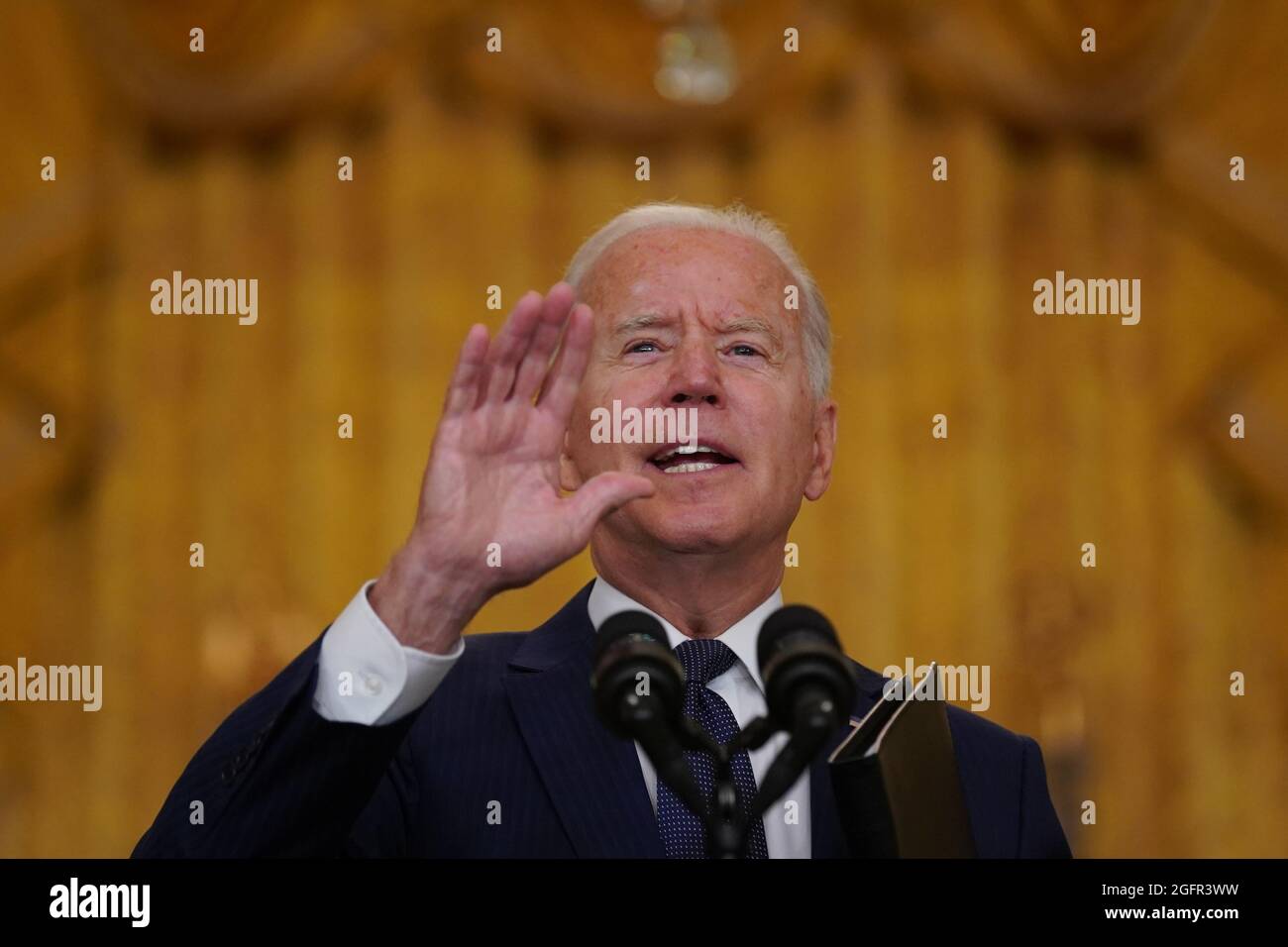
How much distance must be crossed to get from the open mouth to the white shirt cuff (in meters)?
0.51

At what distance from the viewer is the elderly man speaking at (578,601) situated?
4.67 ft

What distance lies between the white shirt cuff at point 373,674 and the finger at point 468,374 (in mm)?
189

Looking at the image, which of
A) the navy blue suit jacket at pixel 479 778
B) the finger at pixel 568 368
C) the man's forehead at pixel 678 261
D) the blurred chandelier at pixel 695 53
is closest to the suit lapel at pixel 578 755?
the navy blue suit jacket at pixel 479 778

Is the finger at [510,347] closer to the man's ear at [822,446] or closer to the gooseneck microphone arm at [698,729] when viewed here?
the gooseneck microphone arm at [698,729]

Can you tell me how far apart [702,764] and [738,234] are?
0.76 m

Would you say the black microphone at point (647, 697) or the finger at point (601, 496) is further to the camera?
the finger at point (601, 496)

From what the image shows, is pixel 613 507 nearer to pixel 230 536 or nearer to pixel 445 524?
pixel 445 524

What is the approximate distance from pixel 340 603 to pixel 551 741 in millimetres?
3676

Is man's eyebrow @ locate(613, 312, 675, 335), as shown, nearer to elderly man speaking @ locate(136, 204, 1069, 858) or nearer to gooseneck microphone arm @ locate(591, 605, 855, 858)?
elderly man speaking @ locate(136, 204, 1069, 858)

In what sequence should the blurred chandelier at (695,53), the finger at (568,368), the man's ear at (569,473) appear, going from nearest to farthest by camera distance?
the finger at (568,368) < the man's ear at (569,473) < the blurred chandelier at (695,53)

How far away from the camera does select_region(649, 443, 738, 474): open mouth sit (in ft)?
6.16
